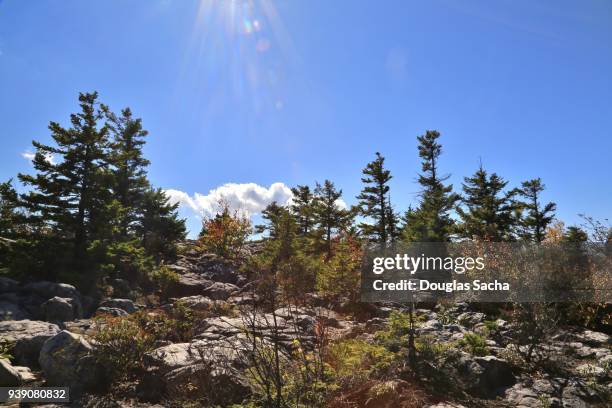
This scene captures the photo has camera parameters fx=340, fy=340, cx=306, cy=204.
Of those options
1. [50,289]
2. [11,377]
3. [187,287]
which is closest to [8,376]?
[11,377]

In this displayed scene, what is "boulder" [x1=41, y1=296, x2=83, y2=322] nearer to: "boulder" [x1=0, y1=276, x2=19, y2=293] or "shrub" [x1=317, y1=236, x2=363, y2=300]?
"boulder" [x1=0, y1=276, x2=19, y2=293]

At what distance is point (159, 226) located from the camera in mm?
29672

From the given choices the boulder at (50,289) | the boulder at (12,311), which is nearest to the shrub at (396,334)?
the boulder at (12,311)

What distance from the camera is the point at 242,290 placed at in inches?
778

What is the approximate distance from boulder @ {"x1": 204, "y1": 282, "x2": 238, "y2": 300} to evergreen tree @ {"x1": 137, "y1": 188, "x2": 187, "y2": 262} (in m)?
9.71

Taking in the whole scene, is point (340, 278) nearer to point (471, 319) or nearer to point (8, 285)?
point (471, 319)

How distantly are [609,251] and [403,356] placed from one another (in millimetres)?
Answer: 9507

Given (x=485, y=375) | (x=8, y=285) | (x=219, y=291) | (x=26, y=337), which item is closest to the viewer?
(x=485, y=375)

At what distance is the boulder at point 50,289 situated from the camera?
15.3m

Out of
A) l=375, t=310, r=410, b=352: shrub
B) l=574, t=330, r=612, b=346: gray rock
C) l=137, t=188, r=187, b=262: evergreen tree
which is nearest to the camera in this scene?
l=375, t=310, r=410, b=352: shrub

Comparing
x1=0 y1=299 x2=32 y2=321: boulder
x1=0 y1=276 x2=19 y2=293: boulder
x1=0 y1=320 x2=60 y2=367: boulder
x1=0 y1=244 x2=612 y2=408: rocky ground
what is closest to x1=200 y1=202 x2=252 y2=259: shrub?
x1=0 y1=244 x2=612 y2=408: rocky ground

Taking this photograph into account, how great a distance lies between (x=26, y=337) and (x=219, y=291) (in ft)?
30.5

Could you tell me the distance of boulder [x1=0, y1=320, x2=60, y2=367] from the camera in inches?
342

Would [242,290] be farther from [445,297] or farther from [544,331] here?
[544,331]
